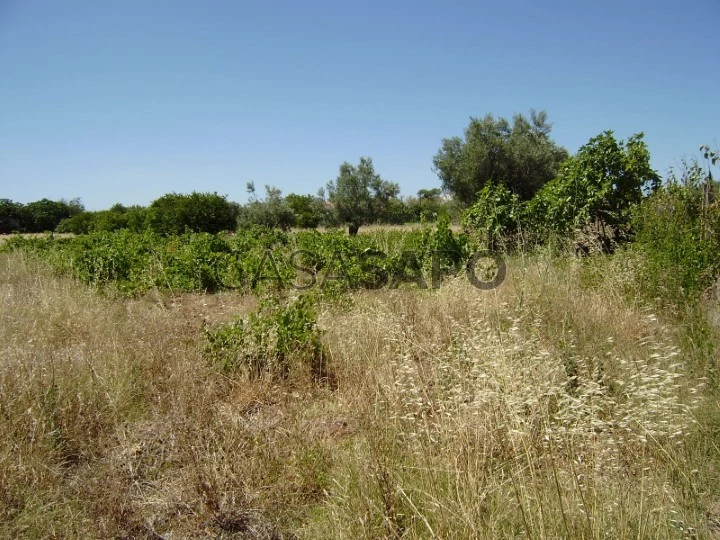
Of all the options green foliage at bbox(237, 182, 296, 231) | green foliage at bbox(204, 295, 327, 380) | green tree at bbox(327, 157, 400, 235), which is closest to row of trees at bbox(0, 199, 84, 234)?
green foliage at bbox(237, 182, 296, 231)

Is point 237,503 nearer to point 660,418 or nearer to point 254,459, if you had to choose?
point 254,459

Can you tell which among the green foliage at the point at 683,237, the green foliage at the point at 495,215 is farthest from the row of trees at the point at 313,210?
the green foliage at the point at 683,237

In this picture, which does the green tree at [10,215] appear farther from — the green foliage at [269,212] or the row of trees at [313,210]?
the green foliage at [269,212]

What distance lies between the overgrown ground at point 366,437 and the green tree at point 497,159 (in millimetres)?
17410

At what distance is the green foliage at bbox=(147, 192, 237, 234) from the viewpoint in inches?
744

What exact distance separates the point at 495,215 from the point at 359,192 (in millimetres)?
17938

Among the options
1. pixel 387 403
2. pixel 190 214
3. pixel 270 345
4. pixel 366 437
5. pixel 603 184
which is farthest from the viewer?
pixel 190 214

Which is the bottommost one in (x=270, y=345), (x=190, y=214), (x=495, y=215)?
(x=270, y=345)

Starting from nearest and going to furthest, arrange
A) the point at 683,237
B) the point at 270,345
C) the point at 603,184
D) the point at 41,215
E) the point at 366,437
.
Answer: the point at 366,437
the point at 270,345
the point at 683,237
the point at 603,184
the point at 41,215

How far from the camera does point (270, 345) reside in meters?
3.62

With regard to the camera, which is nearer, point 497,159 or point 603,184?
point 603,184

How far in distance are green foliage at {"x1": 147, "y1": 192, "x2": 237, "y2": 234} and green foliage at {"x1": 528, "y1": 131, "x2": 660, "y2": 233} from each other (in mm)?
14518

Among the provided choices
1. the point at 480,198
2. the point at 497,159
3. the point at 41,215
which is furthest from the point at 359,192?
the point at 41,215

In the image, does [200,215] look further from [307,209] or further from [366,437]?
[366,437]
